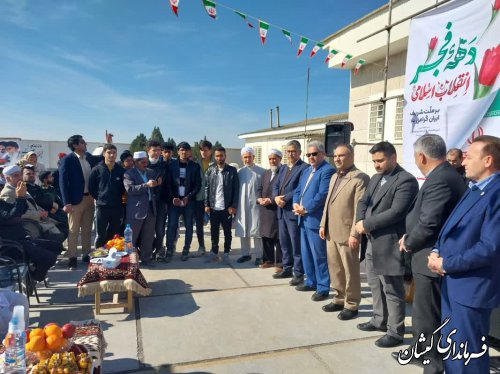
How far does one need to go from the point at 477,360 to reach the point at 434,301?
498 millimetres

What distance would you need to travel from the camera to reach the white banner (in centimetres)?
364

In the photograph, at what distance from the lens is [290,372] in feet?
8.82

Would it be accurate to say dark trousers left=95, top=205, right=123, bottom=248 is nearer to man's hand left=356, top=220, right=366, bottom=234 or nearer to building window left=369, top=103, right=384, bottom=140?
man's hand left=356, top=220, right=366, bottom=234

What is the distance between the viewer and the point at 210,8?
6.33 meters

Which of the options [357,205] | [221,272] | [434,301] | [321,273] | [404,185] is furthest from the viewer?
[221,272]

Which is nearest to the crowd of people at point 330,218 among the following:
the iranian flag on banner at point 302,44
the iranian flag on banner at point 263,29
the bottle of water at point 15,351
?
the bottle of water at point 15,351

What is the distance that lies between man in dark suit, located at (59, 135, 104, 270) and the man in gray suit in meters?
0.78

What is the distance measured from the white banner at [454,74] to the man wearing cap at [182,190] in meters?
3.47

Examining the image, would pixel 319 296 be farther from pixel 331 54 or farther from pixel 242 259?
pixel 331 54

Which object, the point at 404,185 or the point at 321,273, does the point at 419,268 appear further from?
the point at 321,273

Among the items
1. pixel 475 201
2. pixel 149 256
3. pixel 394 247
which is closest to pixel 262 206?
pixel 149 256

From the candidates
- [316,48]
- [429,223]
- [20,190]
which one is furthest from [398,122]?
[20,190]

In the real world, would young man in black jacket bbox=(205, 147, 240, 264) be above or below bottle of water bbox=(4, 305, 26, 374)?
above

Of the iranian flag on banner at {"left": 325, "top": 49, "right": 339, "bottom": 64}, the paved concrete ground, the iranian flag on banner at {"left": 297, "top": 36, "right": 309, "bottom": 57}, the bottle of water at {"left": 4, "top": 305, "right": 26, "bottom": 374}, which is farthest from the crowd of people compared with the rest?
the iranian flag on banner at {"left": 325, "top": 49, "right": 339, "bottom": 64}
